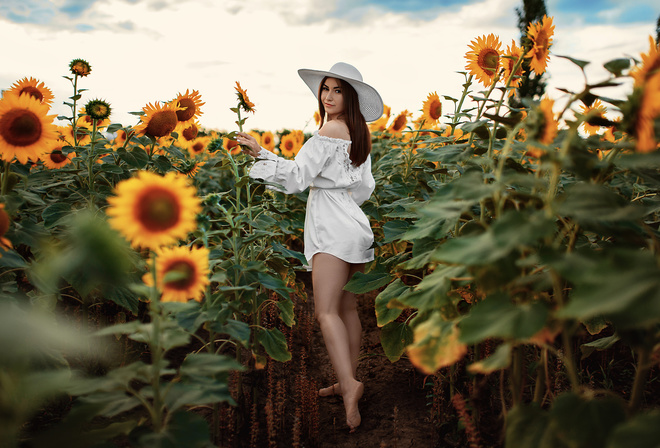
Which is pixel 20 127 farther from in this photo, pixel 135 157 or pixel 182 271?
pixel 182 271

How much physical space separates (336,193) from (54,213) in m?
1.53

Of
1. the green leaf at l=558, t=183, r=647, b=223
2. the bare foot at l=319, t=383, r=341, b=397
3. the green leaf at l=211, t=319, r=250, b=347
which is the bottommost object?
the bare foot at l=319, t=383, r=341, b=397

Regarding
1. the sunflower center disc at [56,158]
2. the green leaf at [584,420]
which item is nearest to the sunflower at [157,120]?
the sunflower center disc at [56,158]

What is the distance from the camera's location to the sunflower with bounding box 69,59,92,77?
2.68 meters

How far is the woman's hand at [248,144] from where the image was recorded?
8.11ft

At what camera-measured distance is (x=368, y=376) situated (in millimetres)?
3039

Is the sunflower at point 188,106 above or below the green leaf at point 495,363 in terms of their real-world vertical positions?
above

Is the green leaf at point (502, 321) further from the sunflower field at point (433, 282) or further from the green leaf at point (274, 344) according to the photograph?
the green leaf at point (274, 344)

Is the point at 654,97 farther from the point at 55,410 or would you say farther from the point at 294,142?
the point at 294,142

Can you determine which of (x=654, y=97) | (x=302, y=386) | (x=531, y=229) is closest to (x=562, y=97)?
(x=654, y=97)

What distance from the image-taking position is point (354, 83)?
9.84 ft

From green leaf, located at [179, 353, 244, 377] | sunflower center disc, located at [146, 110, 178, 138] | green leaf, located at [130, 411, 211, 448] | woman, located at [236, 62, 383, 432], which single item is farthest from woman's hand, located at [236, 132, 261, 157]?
green leaf, located at [130, 411, 211, 448]

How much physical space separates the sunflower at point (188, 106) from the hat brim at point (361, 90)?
73 centimetres

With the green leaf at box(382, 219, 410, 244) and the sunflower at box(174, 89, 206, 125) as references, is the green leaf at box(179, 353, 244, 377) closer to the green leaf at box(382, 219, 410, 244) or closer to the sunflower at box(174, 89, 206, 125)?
the green leaf at box(382, 219, 410, 244)
